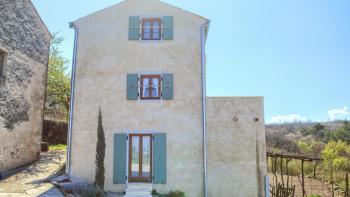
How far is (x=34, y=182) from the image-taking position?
459 inches

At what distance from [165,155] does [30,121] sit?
25.5 ft

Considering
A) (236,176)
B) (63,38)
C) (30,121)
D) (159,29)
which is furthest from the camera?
(63,38)

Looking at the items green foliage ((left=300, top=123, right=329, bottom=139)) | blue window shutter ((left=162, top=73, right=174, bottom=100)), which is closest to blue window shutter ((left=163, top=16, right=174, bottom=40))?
blue window shutter ((left=162, top=73, right=174, bottom=100))

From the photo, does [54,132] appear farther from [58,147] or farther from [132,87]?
[132,87]

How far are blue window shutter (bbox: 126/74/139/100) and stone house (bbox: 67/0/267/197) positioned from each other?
0.05 metres

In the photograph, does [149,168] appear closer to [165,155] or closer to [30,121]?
[165,155]

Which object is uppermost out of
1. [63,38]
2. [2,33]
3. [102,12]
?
[63,38]

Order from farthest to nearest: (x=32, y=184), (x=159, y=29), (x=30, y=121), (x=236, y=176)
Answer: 1. (x=30, y=121)
2. (x=159, y=29)
3. (x=236, y=176)
4. (x=32, y=184)

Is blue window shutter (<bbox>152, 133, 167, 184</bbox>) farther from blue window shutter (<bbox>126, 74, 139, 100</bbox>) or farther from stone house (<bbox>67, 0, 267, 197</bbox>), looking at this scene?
blue window shutter (<bbox>126, 74, 139, 100</bbox>)

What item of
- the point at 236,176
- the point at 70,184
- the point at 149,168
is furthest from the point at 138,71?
the point at 236,176

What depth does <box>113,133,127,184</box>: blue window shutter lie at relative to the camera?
12.5 metres

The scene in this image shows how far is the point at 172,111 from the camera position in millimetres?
12992

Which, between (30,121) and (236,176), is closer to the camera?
(236,176)

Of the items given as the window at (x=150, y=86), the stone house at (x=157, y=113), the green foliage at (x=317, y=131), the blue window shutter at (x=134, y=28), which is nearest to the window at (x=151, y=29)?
the stone house at (x=157, y=113)
